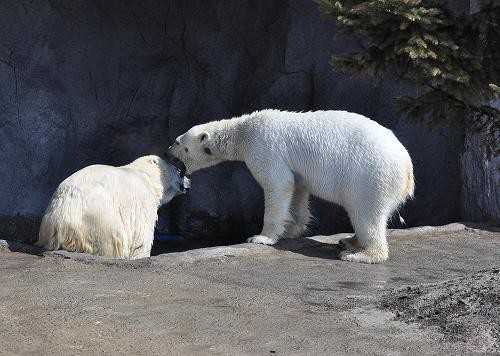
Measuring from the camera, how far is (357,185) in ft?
24.0

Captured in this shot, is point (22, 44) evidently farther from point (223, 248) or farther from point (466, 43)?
point (466, 43)

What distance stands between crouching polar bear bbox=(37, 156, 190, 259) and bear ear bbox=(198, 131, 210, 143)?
0.88m

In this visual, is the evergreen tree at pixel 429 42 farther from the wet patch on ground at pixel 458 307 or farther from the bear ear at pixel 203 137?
the bear ear at pixel 203 137

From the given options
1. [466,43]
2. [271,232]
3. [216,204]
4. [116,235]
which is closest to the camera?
[466,43]

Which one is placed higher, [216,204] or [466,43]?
[466,43]

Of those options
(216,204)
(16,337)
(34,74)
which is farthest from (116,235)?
(34,74)

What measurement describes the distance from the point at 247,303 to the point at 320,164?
2.40 metres

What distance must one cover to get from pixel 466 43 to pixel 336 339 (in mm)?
2015

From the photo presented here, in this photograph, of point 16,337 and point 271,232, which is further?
point 271,232

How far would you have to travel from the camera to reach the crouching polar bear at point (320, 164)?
7223 mm

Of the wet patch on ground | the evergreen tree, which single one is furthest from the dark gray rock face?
the evergreen tree

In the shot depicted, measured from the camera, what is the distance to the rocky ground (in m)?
4.61

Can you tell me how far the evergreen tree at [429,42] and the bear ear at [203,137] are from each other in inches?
132

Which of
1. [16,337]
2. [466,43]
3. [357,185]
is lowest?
[16,337]
